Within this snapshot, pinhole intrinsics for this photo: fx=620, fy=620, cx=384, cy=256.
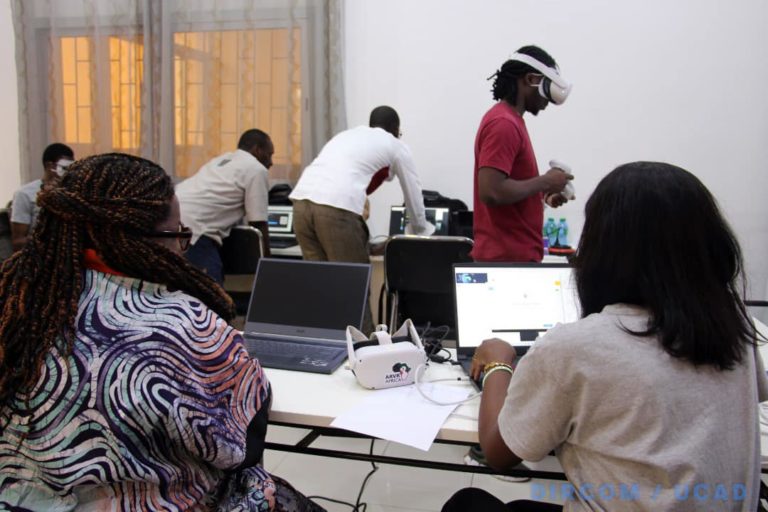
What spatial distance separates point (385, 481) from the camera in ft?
7.81

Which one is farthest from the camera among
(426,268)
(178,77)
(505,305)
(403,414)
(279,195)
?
(178,77)

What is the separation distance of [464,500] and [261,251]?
222 cm

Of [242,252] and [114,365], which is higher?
[114,365]

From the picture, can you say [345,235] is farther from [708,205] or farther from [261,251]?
[708,205]

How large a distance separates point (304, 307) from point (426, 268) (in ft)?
3.33

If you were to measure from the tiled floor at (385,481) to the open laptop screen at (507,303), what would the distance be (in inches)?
35.8

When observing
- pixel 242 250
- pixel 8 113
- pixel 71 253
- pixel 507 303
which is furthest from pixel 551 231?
pixel 8 113

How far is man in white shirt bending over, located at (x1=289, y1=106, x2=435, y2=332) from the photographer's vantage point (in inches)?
113

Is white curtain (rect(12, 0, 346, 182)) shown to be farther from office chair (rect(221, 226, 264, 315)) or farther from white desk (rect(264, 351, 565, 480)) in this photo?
white desk (rect(264, 351, 565, 480))

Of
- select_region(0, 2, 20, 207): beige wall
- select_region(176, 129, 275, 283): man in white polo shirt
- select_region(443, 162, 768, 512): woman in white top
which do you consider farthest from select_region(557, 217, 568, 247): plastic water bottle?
select_region(0, 2, 20, 207): beige wall

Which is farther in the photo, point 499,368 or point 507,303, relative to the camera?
point 507,303

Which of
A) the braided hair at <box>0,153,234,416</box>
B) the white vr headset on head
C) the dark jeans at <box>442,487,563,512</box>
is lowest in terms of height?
the dark jeans at <box>442,487,563,512</box>

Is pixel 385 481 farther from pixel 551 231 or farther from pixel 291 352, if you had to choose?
pixel 551 231

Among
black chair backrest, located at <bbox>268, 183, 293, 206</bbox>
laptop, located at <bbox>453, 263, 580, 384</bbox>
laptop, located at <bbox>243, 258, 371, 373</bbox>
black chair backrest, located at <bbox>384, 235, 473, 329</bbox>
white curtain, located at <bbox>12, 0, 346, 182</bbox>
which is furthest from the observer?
white curtain, located at <bbox>12, 0, 346, 182</bbox>
